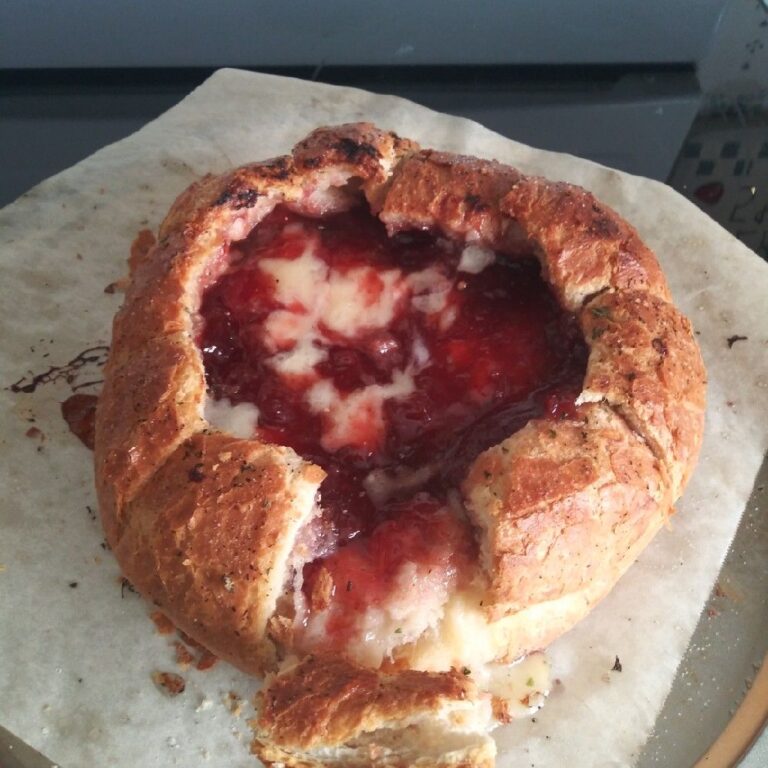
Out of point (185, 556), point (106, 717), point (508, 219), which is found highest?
point (508, 219)

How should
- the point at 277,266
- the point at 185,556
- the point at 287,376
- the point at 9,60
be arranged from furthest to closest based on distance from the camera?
the point at 9,60
the point at 277,266
the point at 287,376
the point at 185,556

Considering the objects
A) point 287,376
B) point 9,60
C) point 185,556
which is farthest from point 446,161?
point 9,60

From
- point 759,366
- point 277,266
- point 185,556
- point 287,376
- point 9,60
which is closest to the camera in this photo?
point 185,556

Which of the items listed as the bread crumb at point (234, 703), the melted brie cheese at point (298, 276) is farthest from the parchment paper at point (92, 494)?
the melted brie cheese at point (298, 276)

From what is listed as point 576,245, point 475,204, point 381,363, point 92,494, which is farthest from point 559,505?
point 92,494

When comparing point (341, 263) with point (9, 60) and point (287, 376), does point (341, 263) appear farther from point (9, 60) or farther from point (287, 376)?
point (9, 60)

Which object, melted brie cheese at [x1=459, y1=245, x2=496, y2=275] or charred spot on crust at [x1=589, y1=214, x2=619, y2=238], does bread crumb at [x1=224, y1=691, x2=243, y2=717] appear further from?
charred spot on crust at [x1=589, y1=214, x2=619, y2=238]

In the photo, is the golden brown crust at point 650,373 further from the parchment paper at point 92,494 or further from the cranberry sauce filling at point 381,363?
the parchment paper at point 92,494

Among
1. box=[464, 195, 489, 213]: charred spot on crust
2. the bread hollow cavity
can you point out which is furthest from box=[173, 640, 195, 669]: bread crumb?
box=[464, 195, 489, 213]: charred spot on crust
